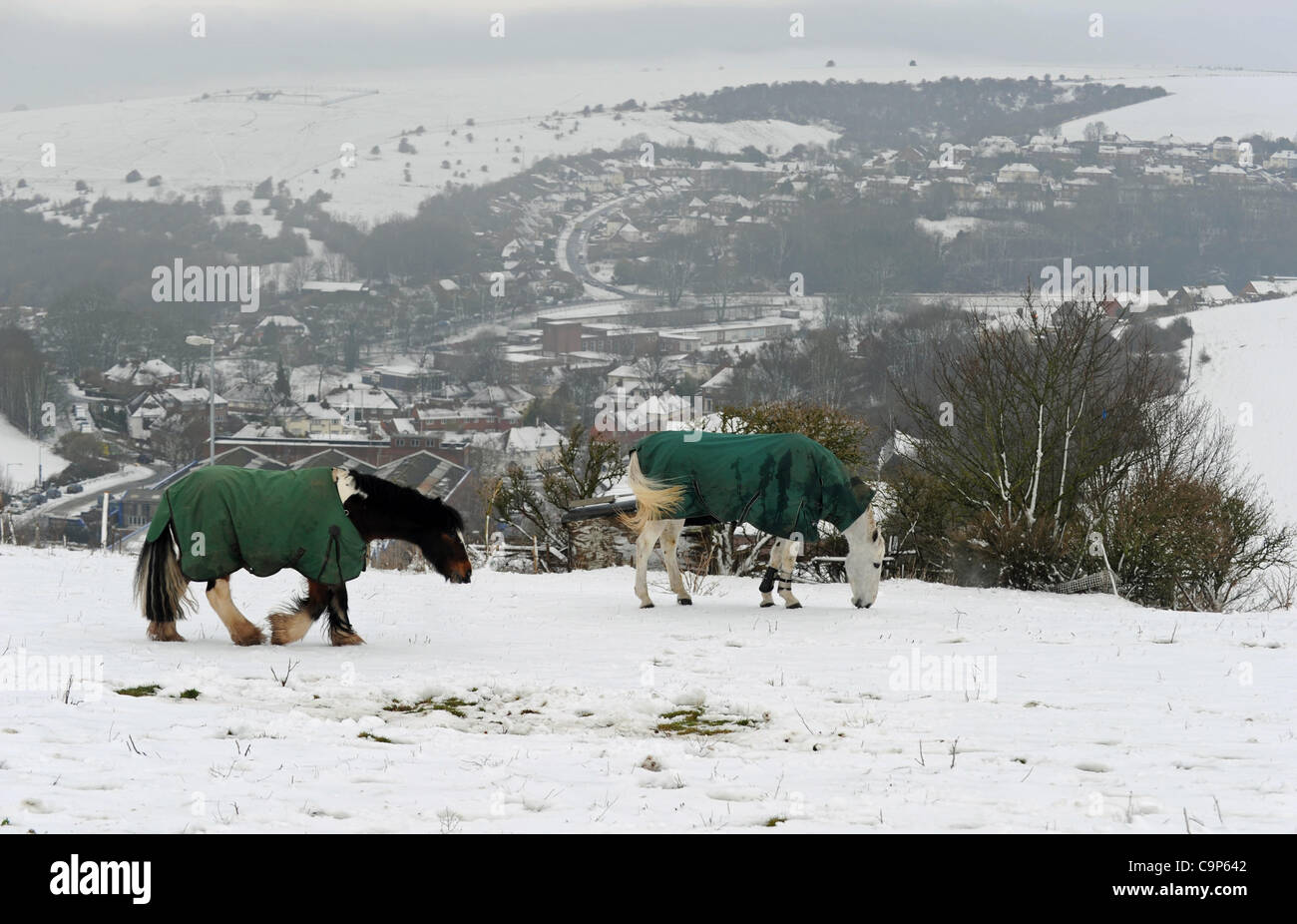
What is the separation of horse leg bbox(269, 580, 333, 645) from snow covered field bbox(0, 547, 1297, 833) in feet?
1.05

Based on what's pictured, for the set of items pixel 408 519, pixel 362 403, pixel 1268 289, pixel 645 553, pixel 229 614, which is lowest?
pixel 362 403

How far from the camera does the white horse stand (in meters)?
14.0

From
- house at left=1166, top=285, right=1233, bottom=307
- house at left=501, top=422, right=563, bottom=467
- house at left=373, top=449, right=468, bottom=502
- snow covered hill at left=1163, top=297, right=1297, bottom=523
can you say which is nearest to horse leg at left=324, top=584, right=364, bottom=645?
house at left=373, top=449, right=468, bottom=502

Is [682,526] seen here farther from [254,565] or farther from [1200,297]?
[1200,297]

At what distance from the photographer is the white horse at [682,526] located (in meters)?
14.0

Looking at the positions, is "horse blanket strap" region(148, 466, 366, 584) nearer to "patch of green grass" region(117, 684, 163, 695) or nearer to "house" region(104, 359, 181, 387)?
"patch of green grass" region(117, 684, 163, 695)

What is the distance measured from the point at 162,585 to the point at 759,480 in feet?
20.2

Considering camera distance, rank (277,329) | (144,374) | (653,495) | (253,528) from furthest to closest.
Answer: (277,329) < (144,374) < (653,495) < (253,528)

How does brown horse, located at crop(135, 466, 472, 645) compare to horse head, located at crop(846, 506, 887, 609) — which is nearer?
brown horse, located at crop(135, 466, 472, 645)

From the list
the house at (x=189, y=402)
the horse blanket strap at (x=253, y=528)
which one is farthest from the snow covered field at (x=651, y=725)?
the house at (x=189, y=402)

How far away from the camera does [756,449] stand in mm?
13891

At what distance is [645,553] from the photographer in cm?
1438
